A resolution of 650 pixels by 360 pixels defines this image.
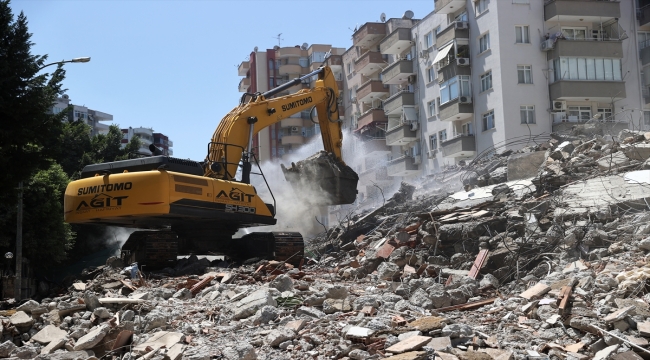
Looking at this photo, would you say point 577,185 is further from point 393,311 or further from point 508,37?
point 508,37

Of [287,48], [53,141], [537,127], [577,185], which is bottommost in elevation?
[577,185]

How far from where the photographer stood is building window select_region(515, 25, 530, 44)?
3658 centimetres

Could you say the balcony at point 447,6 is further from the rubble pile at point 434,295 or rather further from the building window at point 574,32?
the rubble pile at point 434,295

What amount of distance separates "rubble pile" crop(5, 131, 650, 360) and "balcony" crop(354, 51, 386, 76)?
36000 millimetres

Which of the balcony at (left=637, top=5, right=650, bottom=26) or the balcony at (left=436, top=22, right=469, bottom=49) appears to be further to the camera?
the balcony at (left=436, top=22, right=469, bottom=49)

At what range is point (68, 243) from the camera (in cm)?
2483

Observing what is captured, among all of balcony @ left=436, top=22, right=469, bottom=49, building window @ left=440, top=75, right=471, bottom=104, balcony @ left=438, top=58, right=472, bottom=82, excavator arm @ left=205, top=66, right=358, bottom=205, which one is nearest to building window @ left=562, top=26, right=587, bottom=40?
balcony @ left=436, top=22, right=469, bottom=49

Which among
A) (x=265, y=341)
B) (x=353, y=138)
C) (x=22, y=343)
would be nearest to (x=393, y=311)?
(x=265, y=341)

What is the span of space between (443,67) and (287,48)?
3678 centimetres

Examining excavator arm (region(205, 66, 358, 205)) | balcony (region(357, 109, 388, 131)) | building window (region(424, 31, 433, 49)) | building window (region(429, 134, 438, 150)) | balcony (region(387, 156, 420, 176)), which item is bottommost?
excavator arm (region(205, 66, 358, 205))

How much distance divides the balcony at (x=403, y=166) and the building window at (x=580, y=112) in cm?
1161

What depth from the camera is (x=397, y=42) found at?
4725 centimetres

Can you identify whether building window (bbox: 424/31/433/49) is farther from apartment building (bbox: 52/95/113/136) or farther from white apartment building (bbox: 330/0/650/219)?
apartment building (bbox: 52/95/113/136)

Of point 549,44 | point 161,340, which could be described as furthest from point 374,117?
point 161,340
